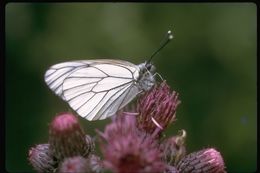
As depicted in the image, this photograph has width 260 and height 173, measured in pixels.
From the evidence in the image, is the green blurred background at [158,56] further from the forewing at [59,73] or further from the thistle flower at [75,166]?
the thistle flower at [75,166]

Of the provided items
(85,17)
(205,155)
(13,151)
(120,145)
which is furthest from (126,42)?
(120,145)

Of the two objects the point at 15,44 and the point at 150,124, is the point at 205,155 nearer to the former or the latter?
the point at 150,124

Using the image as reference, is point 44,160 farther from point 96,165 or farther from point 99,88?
point 99,88

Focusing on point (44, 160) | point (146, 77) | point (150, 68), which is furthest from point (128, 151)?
point (150, 68)

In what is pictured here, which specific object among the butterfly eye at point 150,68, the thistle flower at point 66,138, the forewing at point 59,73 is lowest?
the thistle flower at point 66,138

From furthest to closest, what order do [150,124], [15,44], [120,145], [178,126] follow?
[15,44] → [178,126] → [150,124] → [120,145]

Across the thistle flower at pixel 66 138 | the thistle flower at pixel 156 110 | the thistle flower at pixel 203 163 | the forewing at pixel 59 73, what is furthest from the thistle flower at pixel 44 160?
the thistle flower at pixel 203 163

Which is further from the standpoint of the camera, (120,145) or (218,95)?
(218,95)
